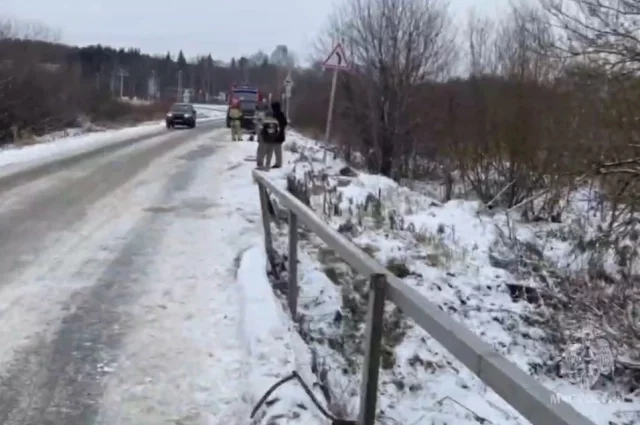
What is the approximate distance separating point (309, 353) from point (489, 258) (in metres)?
6.26

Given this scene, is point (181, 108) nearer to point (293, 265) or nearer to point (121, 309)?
point (121, 309)

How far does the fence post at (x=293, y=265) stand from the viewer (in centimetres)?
624

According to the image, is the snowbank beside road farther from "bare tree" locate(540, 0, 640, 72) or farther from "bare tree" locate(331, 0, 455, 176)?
"bare tree" locate(331, 0, 455, 176)

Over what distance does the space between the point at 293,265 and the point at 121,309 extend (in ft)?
4.94

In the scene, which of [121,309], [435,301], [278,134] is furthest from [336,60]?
[121,309]

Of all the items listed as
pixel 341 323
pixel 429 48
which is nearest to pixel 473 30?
pixel 429 48

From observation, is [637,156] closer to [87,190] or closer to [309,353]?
[309,353]

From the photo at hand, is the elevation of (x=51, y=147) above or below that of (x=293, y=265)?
below

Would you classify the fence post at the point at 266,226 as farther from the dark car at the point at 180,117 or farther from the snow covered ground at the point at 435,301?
the dark car at the point at 180,117

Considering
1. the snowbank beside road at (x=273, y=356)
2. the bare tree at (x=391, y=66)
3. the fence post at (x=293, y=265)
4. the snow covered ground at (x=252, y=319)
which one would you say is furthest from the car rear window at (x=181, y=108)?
the fence post at (x=293, y=265)

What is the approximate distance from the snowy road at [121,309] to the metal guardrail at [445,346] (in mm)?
983

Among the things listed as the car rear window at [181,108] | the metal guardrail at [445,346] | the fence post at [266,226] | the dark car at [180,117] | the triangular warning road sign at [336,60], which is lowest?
the dark car at [180,117]

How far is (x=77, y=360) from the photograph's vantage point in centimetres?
542

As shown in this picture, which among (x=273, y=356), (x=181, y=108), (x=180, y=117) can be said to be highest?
(x=273, y=356)
